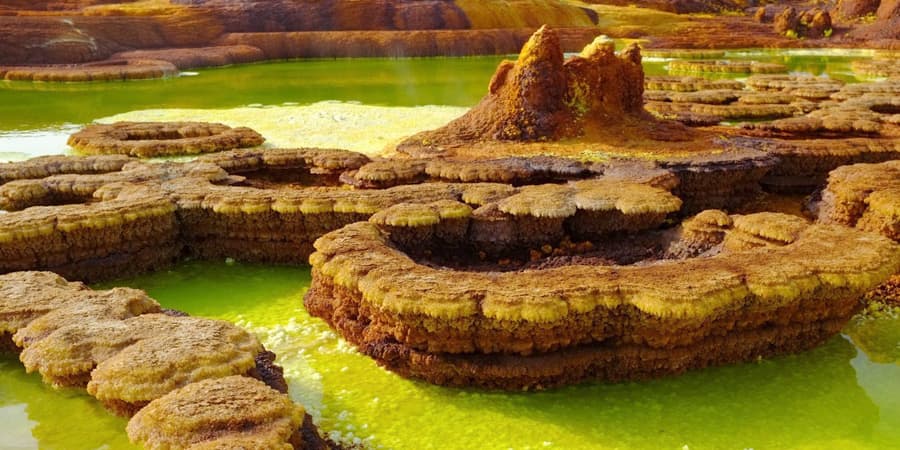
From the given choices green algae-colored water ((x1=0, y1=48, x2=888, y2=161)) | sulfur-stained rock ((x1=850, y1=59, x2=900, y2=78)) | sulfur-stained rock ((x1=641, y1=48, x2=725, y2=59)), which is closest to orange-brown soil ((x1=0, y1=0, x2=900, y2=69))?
sulfur-stained rock ((x1=641, y1=48, x2=725, y2=59))

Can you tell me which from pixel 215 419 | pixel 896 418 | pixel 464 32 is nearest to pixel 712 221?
pixel 896 418

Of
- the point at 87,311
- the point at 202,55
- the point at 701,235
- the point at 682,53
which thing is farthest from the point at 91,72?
the point at 682,53

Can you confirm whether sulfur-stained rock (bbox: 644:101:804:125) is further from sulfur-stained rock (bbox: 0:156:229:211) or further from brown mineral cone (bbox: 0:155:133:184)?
brown mineral cone (bbox: 0:155:133:184)

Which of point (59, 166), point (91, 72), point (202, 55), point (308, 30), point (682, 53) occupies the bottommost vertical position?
point (682, 53)

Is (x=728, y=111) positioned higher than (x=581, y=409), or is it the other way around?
(x=728, y=111)

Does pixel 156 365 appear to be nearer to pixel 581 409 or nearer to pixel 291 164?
pixel 581 409

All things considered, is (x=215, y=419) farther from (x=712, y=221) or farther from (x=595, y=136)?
(x=595, y=136)

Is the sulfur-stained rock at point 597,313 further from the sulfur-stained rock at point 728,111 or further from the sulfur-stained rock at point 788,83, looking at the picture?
the sulfur-stained rock at point 788,83
